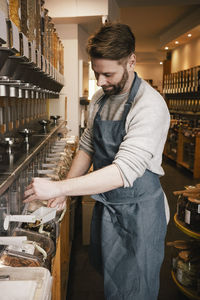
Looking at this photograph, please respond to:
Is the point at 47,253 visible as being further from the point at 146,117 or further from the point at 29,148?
the point at 29,148

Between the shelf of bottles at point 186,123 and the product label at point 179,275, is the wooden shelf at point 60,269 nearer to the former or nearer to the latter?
the product label at point 179,275

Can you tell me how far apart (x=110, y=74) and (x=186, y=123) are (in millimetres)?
6569

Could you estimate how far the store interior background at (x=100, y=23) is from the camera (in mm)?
4621

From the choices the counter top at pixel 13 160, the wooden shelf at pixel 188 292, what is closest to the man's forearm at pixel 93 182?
the counter top at pixel 13 160

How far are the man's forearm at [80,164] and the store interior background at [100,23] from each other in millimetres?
2717

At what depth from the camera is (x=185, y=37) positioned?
771 centimetres

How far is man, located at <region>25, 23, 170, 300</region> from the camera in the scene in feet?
4.09

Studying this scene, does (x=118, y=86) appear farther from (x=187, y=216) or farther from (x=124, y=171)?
(x=187, y=216)

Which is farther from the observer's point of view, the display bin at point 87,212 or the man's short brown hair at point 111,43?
the display bin at point 87,212

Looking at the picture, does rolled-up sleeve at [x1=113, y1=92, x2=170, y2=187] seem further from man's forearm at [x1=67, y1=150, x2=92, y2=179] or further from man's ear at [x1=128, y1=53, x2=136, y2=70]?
man's forearm at [x1=67, y1=150, x2=92, y2=179]

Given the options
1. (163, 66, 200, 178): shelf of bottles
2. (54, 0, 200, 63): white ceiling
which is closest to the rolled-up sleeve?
(54, 0, 200, 63): white ceiling

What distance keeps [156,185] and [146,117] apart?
1.41ft

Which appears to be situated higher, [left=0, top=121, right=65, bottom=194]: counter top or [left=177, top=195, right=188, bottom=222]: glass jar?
[left=0, top=121, right=65, bottom=194]: counter top

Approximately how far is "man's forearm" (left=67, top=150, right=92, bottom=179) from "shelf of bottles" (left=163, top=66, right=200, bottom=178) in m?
4.83
